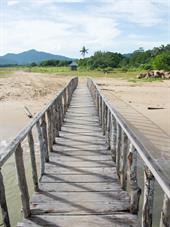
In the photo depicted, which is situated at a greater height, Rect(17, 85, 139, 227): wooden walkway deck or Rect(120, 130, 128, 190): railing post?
Rect(120, 130, 128, 190): railing post

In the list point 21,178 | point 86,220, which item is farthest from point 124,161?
point 21,178

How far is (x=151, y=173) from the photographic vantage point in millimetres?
3629

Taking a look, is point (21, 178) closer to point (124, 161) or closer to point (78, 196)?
point (78, 196)

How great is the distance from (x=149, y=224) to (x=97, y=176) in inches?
92.3

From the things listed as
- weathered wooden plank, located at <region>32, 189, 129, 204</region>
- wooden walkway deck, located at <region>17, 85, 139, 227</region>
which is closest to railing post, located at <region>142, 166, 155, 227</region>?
wooden walkway deck, located at <region>17, 85, 139, 227</region>

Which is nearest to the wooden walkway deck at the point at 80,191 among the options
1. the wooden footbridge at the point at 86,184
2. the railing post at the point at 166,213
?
the wooden footbridge at the point at 86,184

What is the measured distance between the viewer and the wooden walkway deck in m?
4.56

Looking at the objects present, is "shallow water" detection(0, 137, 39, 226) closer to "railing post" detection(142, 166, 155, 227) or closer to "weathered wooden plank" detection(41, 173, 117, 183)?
"weathered wooden plank" detection(41, 173, 117, 183)

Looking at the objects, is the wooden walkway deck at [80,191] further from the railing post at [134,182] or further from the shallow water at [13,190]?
the shallow water at [13,190]

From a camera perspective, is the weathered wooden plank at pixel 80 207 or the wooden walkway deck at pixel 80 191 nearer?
the wooden walkway deck at pixel 80 191

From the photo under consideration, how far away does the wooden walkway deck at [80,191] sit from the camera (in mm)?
4557

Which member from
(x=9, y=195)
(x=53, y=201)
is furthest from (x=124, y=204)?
(x=9, y=195)

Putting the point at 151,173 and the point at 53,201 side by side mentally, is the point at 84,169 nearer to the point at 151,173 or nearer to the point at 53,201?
the point at 53,201

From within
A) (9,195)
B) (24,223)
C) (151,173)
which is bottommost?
(9,195)
